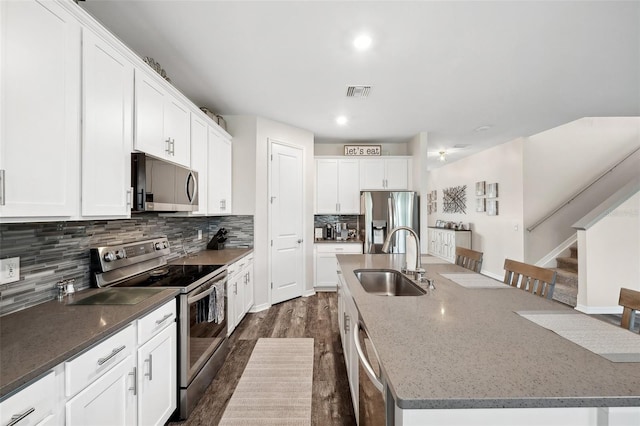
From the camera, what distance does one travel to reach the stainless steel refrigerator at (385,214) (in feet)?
14.9

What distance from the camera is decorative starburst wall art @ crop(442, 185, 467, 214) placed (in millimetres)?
6863

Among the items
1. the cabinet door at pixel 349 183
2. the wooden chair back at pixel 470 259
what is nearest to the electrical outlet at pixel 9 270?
the wooden chair back at pixel 470 259

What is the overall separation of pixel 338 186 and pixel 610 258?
12.8 feet

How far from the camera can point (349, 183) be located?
194 inches

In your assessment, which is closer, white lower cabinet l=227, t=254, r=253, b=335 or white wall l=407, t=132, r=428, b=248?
white lower cabinet l=227, t=254, r=253, b=335

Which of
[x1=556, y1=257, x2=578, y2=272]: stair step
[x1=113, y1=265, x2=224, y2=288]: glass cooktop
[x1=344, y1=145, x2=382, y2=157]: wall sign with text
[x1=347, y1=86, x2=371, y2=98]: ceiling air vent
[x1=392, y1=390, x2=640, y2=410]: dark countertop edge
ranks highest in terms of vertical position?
[x1=347, y1=86, x2=371, y2=98]: ceiling air vent

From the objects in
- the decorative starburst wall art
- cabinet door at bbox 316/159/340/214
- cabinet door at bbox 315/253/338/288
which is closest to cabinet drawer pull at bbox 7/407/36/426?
cabinet door at bbox 315/253/338/288

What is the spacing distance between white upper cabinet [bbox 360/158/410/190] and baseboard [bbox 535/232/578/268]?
292 centimetres

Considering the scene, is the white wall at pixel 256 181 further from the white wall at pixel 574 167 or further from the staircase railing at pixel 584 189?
the staircase railing at pixel 584 189

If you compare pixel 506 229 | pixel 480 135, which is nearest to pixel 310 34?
pixel 480 135

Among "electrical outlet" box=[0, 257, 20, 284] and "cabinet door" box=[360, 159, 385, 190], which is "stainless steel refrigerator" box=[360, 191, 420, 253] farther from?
"electrical outlet" box=[0, 257, 20, 284]

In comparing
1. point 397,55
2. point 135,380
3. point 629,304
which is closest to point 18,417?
point 135,380

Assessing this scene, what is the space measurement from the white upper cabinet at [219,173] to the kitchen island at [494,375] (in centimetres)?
248

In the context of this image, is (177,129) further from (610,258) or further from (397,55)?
(610,258)
